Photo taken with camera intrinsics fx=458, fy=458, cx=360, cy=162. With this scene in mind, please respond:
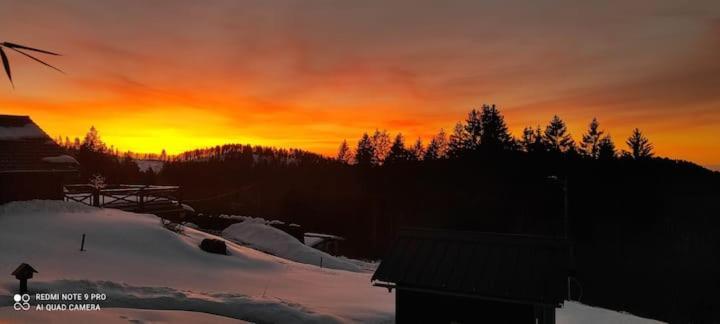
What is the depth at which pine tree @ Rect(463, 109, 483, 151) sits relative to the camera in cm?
7300

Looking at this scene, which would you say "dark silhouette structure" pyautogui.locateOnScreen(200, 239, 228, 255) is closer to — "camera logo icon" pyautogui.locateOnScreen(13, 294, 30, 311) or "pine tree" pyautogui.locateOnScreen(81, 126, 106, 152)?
"camera logo icon" pyautogui.locateOnScreen(13, 294, 30, 311)

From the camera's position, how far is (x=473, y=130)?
2918 inches

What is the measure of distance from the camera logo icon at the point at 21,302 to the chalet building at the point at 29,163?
1801 cm

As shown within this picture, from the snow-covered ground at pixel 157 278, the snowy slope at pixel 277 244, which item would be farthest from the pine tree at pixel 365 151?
the snow-covered ground at pixel 157 278

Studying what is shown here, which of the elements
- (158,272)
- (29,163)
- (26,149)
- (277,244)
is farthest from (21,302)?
(277,244)

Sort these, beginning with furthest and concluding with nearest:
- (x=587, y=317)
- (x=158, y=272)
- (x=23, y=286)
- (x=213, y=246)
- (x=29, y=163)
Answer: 1. (x=29, y=163)
2. (x=213, y=246)
3. (x=587, y=317)
4. (x=158, y=272)
5. (x=23, y=286)

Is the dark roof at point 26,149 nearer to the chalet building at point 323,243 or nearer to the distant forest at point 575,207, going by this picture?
the distant forest at point 575,207

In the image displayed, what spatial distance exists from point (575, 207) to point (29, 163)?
54221mm

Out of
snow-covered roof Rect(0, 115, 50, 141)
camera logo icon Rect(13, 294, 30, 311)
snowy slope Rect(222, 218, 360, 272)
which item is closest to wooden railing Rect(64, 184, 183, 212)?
snow-covered roof Rect(0, 115, 50, 141)

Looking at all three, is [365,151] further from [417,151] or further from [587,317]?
[587,317]

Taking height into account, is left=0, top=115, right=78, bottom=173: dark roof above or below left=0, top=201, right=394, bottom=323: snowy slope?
above

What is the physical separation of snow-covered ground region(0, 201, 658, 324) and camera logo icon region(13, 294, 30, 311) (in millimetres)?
199

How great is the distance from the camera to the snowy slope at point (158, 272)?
14.5m

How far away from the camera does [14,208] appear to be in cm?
2564
